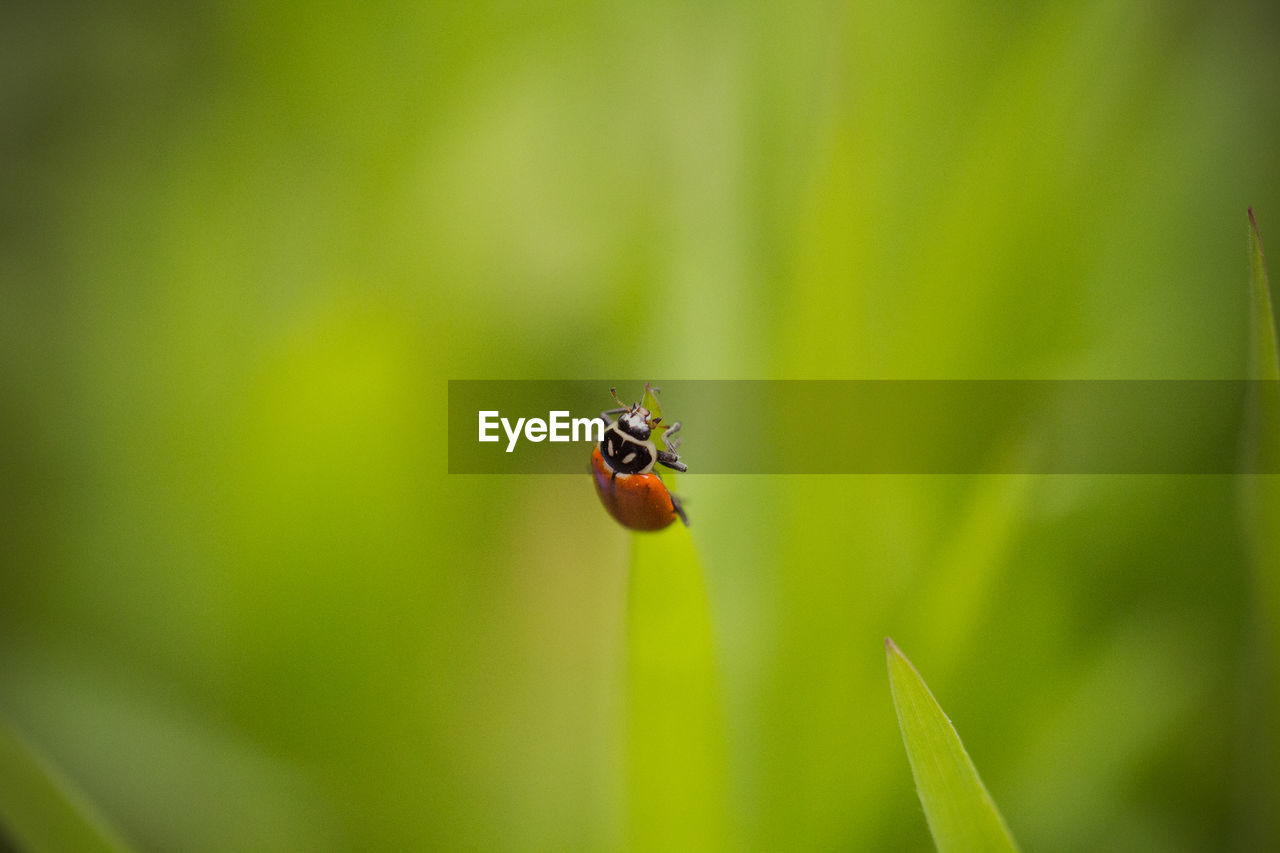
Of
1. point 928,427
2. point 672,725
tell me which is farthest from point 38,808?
point 928,427

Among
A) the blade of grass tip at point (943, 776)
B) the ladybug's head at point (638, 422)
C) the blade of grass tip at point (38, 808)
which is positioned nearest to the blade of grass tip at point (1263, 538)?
the blade of grass tip at point (943, 776)

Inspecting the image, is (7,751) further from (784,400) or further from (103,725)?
(784,400)

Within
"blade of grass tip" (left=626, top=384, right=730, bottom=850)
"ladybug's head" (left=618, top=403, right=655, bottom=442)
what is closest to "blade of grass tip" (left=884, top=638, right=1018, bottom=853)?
"blade of grass tip" (left=626, top=384, right=730, bottom=850)

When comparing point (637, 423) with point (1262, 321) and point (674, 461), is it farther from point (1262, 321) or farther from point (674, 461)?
point (1262, 321)

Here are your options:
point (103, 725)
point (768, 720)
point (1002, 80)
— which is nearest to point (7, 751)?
point (103, 725)

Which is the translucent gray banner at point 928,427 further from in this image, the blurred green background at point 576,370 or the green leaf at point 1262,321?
the green leaf at point 1262,321

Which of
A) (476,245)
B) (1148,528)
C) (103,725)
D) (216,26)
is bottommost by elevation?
Answer: (103,725)

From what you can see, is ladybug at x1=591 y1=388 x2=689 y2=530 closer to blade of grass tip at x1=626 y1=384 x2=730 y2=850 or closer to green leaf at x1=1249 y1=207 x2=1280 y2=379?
blade of grass tip at x1=626 y1=384 x2=730 y2=850

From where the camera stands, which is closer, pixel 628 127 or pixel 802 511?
pixel 802 511
